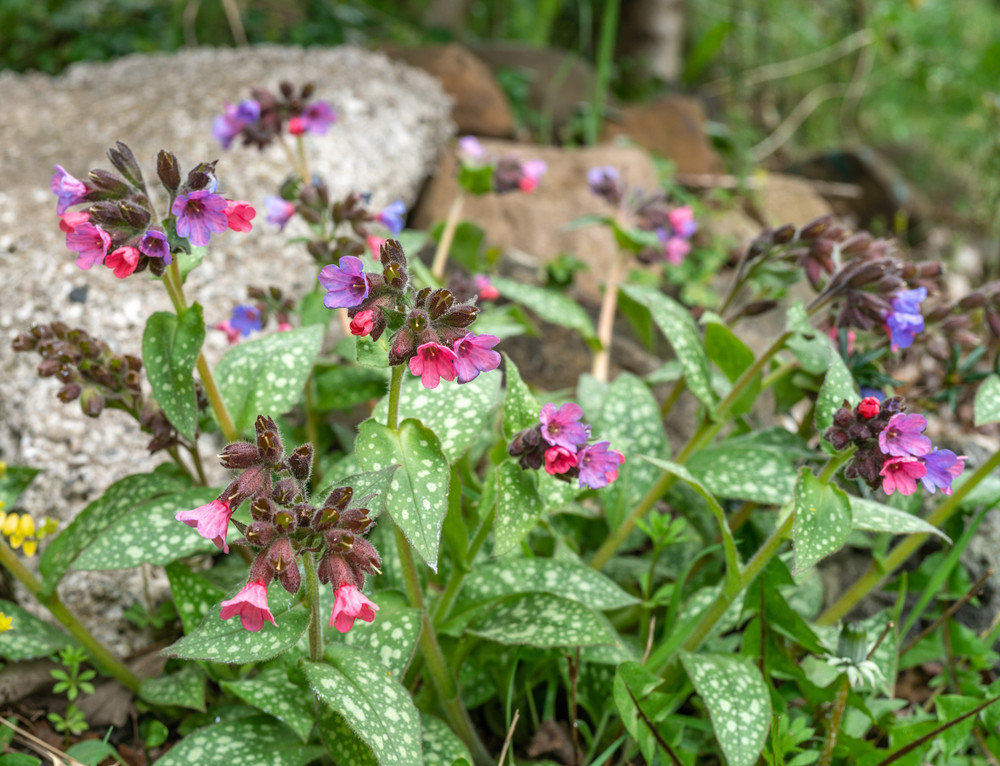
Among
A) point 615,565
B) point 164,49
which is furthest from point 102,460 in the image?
point 164,49

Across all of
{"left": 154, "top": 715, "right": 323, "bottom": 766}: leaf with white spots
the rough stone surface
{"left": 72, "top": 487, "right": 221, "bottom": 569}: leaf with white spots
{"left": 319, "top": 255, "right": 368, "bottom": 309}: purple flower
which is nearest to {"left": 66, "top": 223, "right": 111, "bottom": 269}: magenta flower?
the rough stone surface

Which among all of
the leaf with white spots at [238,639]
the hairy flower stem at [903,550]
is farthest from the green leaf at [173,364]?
the hairy flower stem at [903,550]

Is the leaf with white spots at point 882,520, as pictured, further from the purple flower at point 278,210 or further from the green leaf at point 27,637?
the green leaf at point 27,637

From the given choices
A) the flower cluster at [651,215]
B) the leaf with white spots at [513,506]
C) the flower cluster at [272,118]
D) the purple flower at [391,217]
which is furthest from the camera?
the flower cluster at [651,215]

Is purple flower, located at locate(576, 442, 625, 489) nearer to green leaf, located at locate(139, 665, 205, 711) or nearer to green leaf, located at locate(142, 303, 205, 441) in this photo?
green leaf, located at locate(142, 303, 205, 441)

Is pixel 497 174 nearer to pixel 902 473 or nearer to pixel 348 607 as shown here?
pixel 902 473
